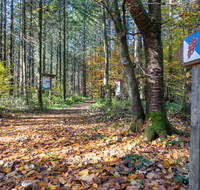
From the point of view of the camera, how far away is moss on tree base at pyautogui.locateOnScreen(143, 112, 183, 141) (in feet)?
11.4

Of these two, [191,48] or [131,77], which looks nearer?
[191,48]

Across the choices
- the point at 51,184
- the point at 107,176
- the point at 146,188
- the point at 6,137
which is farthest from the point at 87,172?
the point at 6,137

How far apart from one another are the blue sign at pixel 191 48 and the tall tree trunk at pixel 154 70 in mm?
1759

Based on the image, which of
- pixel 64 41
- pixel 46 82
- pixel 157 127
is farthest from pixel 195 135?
pixel 64 41

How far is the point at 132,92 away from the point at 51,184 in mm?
2922

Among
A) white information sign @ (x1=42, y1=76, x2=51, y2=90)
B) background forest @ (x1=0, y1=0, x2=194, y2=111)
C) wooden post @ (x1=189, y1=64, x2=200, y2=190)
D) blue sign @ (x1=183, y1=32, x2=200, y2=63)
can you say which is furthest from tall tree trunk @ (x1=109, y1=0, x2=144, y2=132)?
white information sign @ (x1=42, y1=76, x2=51, y2=90)

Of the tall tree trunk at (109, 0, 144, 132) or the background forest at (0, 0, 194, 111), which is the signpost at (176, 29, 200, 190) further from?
the tall tree trunk at (109, 0, 144, 132)

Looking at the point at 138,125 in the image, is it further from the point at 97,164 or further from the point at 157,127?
the point at 97,164

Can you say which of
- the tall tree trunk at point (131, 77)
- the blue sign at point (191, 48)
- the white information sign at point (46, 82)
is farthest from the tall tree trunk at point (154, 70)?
the white information sign at point (46, 82)

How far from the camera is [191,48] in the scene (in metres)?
1.60

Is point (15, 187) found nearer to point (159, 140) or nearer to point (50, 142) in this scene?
point (50, 142)

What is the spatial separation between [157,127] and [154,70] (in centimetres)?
144

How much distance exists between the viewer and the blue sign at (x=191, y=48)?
4.95 ft

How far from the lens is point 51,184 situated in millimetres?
2107
